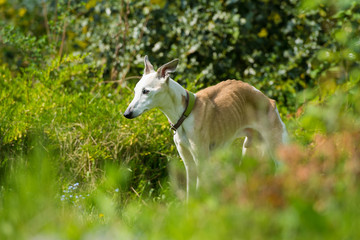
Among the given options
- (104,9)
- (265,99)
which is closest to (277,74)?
(265,99)

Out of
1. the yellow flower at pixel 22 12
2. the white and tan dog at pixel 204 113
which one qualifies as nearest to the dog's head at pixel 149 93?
the white and tan dog at pixel 204 113

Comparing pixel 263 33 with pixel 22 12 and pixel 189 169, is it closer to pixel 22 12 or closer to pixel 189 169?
pixel 189 169

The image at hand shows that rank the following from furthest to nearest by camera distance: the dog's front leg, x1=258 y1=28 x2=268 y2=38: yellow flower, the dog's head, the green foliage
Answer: x1=258 y1=28 x2=268 y2=38: yellow flower → the dog's front leg → the dog's head → the green foliage

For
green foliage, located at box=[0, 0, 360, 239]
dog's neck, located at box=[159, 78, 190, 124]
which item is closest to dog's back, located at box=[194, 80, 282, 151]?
dog's neck, located at box=[159, 78, 190, 124]

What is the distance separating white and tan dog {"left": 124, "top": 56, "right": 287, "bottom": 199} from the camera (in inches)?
141

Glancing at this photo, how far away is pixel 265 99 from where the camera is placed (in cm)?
409

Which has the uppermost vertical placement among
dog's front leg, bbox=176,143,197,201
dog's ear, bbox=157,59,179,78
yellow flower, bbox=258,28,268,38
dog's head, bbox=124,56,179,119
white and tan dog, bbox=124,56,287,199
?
dog's ear, bbox=157,59,179,78

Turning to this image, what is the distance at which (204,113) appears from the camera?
146 inches

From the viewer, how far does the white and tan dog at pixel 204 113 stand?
3570mm

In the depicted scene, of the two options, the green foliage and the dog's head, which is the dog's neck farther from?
the green foliage

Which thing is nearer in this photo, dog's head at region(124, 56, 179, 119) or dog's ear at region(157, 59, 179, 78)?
dog's head at region(124, 56, 179, 119)

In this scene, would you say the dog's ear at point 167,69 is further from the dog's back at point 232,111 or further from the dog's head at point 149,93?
the dog's back at point 232,111

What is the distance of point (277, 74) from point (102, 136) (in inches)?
104

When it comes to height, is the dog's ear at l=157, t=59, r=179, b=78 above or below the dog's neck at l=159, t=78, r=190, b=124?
above
